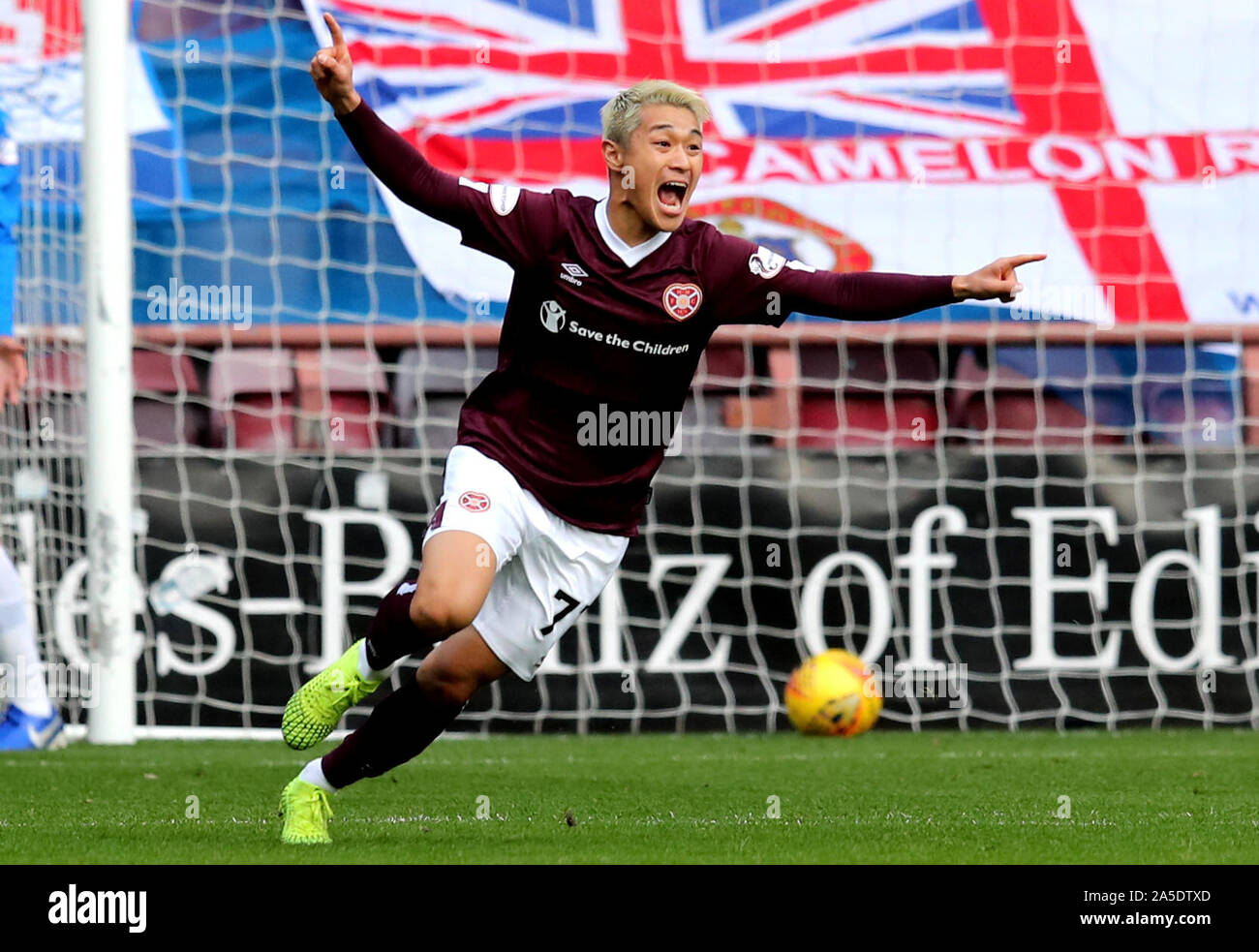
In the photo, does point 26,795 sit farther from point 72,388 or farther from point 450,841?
point 72,388

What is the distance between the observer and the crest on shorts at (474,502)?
443 centimetres

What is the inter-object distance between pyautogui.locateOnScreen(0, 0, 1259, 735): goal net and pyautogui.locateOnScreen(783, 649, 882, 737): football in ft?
1.27

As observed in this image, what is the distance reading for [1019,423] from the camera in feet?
28.3

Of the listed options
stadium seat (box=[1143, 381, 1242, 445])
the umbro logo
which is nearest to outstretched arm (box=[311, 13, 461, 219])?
the umbro logo

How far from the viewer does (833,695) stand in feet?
24.1

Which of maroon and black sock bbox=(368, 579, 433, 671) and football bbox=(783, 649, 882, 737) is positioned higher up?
maroon and black sock bbox=(368, 579, 433, 671)

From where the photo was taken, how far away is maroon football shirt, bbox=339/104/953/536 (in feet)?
15.0

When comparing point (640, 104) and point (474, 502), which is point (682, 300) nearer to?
point (640, 104)

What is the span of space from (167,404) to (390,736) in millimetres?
4405

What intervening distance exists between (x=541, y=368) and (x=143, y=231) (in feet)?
16.2

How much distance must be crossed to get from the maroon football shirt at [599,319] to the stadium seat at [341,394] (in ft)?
12.4

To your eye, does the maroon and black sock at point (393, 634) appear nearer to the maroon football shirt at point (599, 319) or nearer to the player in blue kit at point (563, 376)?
the player in blue kit at point (563, 376)

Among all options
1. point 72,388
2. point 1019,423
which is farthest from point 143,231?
point 1019,423

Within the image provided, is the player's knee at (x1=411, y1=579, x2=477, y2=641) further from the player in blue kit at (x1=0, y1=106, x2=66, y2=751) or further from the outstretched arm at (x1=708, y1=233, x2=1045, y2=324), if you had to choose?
the player in blue kit at (x1=0, y1=106, x2=66, y2=751)
